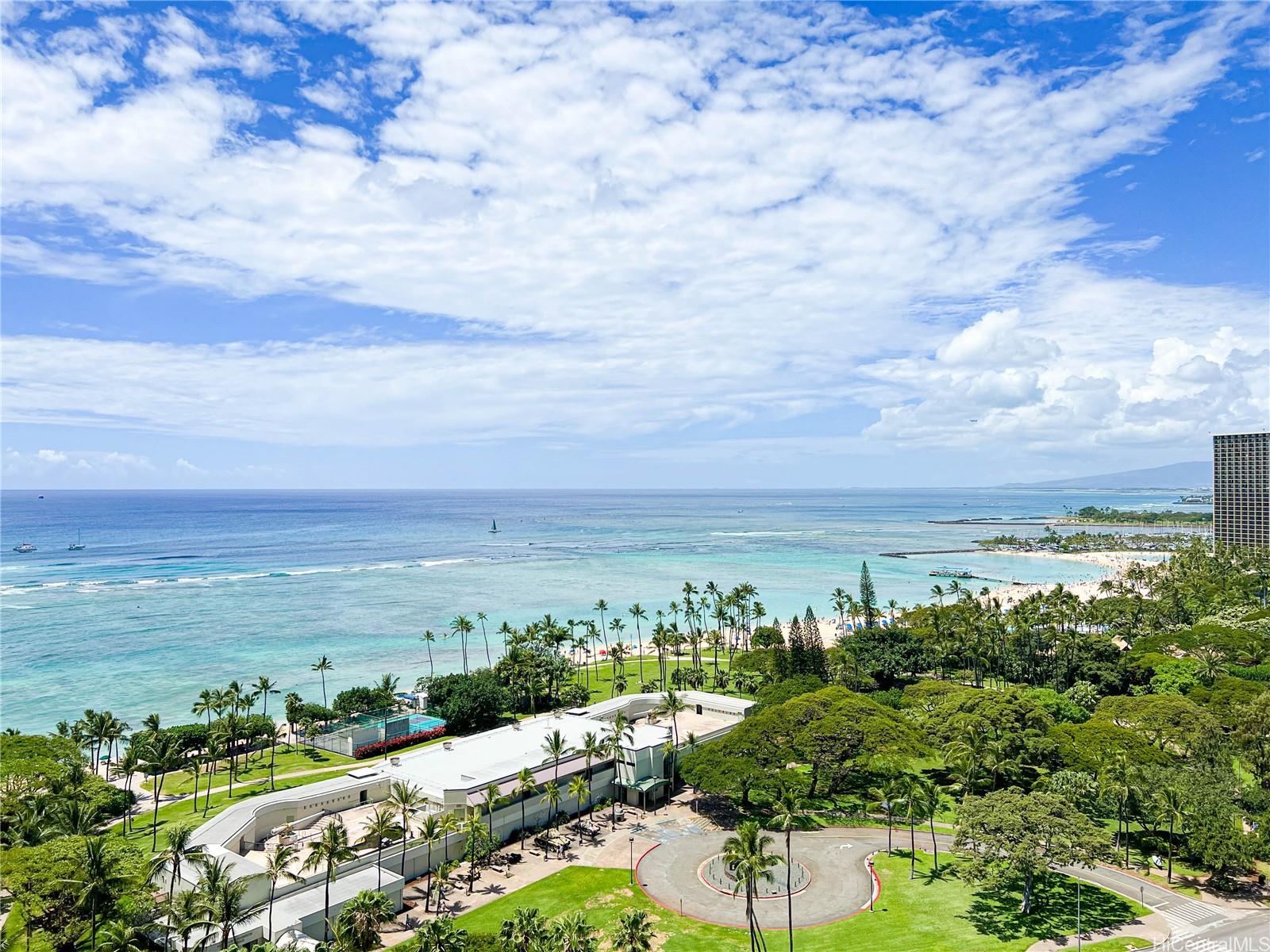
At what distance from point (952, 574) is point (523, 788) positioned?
471 ft

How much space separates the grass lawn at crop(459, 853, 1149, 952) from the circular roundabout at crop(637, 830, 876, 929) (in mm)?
946

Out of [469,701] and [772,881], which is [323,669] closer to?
[469,701]

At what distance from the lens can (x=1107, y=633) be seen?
89.3 meters

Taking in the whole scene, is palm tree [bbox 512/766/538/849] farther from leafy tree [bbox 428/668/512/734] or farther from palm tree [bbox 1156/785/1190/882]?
palm tree [bbox 1156/785/1190/882]

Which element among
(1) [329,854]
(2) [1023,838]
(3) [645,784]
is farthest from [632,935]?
Result: (3) [645,784]

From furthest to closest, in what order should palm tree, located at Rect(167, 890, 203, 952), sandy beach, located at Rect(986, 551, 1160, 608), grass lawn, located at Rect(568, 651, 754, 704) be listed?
sandy beach, located at Rect(986, 551, 1160, 608)
grass lawn, located at Rect(568, 651, 754, 704)
palm tree, located at Rect(167, 890, 203, 952)

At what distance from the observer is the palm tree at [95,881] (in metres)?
31.7

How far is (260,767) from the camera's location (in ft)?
197

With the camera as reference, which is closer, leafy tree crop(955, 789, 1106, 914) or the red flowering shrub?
leafy tree crop(955, 789, 1106, 914)

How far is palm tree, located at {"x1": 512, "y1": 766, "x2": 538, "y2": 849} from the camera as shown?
46250mm

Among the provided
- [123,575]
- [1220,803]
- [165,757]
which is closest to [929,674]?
[1220,803]

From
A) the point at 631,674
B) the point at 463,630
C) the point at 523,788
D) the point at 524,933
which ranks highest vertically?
the point at 463,630

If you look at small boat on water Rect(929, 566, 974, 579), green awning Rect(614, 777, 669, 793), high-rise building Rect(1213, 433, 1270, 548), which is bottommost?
green awning Rect(614, 777, 669, 793)

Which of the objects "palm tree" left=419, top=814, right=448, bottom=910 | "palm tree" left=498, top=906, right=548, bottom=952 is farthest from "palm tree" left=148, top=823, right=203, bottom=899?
"palm tree" left=498, top=906, right=548, bottom=952
